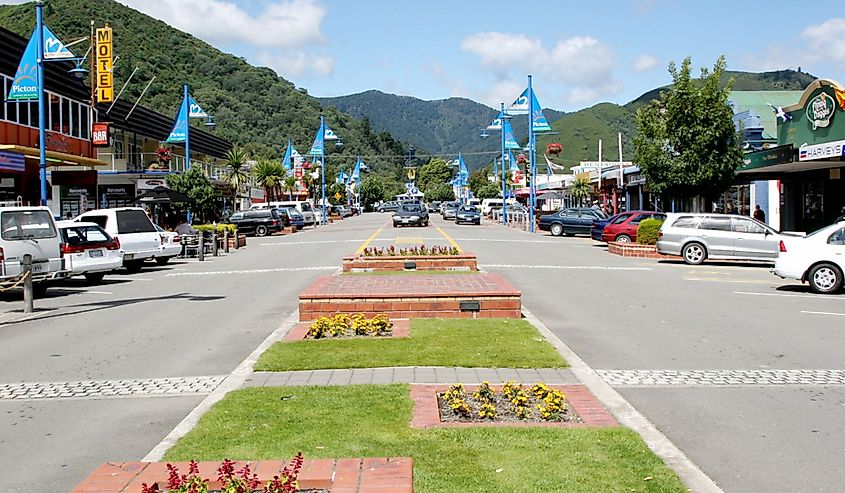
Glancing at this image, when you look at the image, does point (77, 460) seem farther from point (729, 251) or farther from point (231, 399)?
point (729, 251)

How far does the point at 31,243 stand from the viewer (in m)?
17.8

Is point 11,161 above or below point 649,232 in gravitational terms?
above

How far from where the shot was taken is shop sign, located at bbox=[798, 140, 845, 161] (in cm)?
2602

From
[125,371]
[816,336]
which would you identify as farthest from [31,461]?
[816,336]

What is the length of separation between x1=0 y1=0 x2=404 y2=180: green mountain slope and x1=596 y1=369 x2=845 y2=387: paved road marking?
273 feet

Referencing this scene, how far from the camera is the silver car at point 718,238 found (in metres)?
25.0

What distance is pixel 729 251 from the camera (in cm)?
2538

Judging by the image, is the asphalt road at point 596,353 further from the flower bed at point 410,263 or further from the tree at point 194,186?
the tree at point 194,186

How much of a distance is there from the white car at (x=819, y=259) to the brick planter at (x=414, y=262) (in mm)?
6662

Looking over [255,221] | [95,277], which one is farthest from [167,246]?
[255,221]

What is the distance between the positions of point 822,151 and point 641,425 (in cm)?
2334

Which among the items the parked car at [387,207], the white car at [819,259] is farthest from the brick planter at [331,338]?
the parked car at [387,207]

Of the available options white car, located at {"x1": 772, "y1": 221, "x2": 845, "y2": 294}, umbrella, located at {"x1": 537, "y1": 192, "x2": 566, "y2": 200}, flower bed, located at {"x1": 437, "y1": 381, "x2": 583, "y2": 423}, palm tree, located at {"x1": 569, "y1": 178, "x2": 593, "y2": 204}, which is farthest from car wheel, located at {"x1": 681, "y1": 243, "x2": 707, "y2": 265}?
umbrella, located at {"x1": 537, "y1": 192, "x2": 566, "y2": 200}

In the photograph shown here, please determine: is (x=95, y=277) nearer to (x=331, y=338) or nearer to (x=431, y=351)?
(x=331, y=338)
